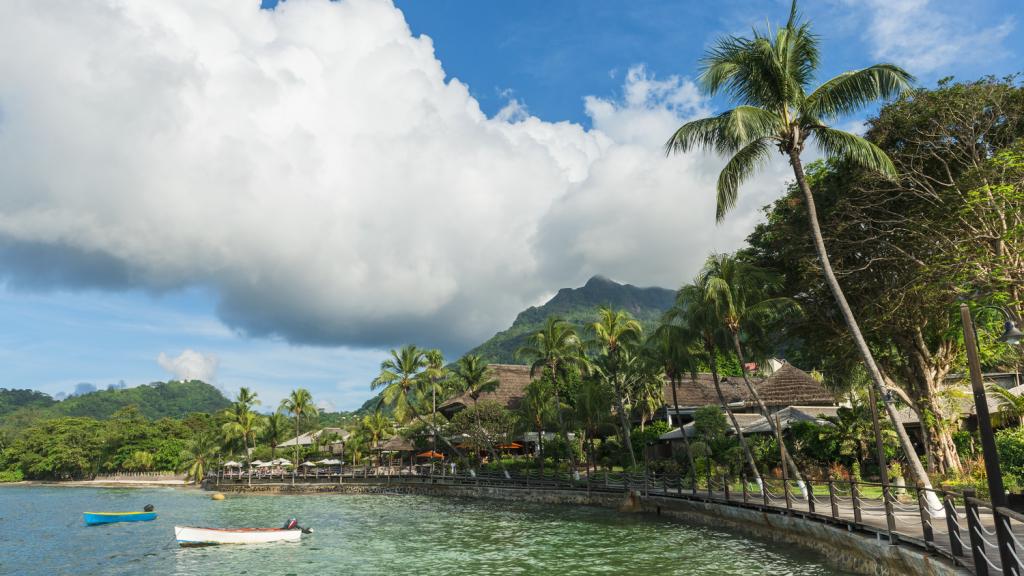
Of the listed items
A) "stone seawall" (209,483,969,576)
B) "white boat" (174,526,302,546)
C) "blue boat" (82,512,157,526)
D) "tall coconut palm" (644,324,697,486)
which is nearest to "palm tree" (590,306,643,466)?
"tall coconut palm" (644,324,697,486)

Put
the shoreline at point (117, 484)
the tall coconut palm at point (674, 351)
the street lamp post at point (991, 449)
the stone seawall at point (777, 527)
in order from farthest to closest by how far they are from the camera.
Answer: the shoreline at point (117, 484), the tall coconut palm at point (674, 351), the stone seawall at point (777, 527), the street lamp post at point (991, 449)

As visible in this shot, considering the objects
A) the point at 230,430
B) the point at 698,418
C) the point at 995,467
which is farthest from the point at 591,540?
the point at 230,430

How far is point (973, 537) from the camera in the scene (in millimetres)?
9562

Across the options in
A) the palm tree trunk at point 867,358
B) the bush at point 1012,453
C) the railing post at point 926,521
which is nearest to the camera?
the railing post at point 926,521

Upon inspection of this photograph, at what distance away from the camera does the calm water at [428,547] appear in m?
18.7

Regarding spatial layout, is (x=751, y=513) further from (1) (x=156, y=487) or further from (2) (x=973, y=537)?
(1) (x=156, y=487)

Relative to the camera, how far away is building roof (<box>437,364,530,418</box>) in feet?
184

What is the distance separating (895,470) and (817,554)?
40.6ft

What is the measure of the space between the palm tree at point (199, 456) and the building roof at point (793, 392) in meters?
70.9

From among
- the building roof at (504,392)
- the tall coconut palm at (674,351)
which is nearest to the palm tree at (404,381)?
the building roof at (504,392)

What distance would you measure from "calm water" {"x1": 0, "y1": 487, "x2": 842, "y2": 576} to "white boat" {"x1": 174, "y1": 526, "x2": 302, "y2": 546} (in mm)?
538

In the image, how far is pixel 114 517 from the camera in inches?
1510

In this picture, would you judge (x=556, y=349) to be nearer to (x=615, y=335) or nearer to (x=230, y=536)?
(x=615, y=335)

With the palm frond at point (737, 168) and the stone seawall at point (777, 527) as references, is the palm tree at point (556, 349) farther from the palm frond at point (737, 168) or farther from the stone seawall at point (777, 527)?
the palm frond at point (737, 168)
